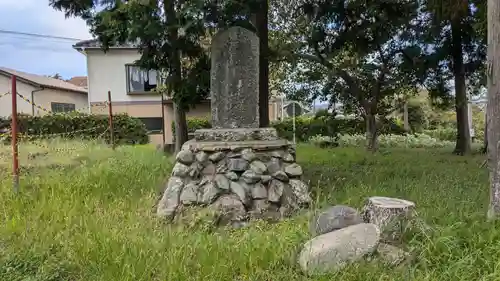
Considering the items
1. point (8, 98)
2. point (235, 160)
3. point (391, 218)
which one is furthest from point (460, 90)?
point (8, 98)

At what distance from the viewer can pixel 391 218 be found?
3.22 metres

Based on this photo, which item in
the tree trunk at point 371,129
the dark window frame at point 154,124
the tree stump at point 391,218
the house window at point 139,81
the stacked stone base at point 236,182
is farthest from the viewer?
the dark window frame at point 154,124

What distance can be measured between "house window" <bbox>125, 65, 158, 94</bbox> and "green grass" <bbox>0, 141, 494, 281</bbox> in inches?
528

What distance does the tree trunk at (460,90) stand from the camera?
10.3 metres

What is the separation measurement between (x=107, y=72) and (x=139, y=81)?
1.45 meters

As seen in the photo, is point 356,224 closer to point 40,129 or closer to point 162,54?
point 162,54

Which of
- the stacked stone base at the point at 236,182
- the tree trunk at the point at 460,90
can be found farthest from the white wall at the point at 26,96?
the tree trunk at the point at 460,90

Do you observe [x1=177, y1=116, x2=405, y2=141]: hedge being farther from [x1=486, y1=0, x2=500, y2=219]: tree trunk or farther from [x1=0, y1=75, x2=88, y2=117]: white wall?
[x1=486, y1=0, x2=500, y2=219]: tree trunk

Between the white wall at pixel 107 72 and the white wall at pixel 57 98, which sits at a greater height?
the white wall at pixel 107 72

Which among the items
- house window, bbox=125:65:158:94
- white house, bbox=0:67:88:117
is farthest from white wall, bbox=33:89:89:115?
house window, bbox=125:65:158:94

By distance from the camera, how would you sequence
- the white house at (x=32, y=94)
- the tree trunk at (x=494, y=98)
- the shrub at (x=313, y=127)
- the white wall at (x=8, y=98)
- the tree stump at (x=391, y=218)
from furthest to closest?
the white wall at (x=8, y=98) → the white house at (x=32, y=94) → the shrub at (x=313, y=127) → the tree trunk at (x=494, y=98) → the tree stump at (x=391, y=218)

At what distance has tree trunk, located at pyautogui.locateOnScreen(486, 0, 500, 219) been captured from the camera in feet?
11.8

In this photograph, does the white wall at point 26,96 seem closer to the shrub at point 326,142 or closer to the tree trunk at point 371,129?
the shrub at point 326,142

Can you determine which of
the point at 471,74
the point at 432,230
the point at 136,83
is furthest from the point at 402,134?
the point at 432,230
